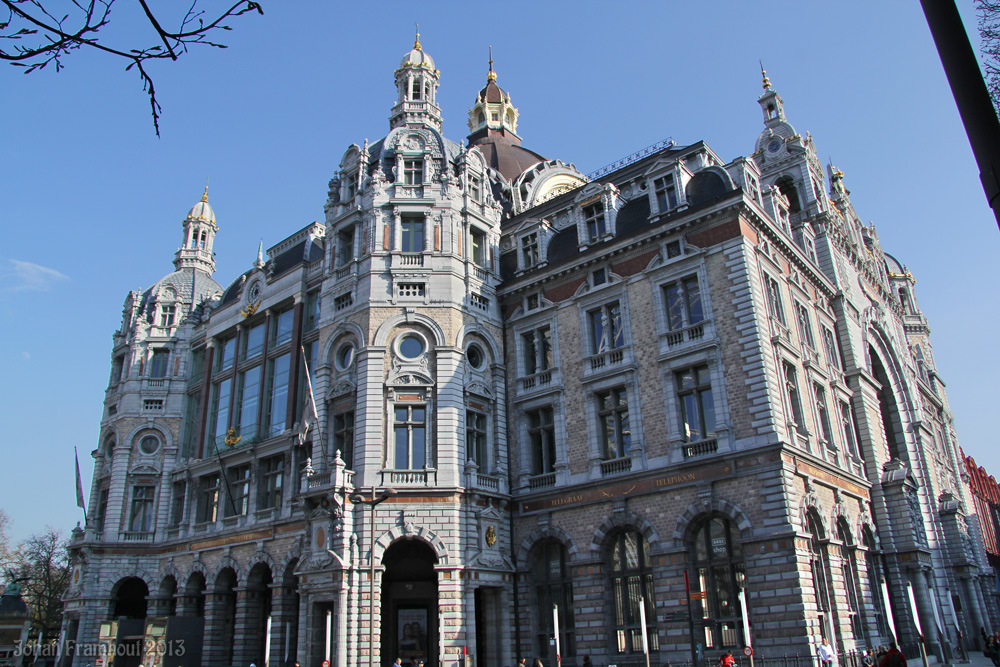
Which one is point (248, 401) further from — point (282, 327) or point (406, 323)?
point (406, 323)

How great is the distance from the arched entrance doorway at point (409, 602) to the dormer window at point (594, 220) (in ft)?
55.2

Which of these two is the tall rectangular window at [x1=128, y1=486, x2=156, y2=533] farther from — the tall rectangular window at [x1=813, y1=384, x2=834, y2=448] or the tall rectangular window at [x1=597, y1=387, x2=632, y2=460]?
the tall rectangular window at [x1=813, y1=384, x2=834, y2=448]

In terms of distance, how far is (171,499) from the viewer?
49.6 meters

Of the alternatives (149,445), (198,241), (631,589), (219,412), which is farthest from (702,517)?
(198,241)

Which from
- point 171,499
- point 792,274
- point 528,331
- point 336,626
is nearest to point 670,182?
point 792,274

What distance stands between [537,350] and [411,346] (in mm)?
6173

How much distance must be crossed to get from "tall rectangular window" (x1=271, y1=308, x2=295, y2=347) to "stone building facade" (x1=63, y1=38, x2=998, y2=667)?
35 centimetres

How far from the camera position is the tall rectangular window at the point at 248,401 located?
45.3 meters

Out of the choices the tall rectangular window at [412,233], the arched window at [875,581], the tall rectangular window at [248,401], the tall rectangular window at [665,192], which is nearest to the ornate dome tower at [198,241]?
the tall rectangular window at [248,401]

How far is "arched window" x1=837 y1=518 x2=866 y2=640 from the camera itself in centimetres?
3062

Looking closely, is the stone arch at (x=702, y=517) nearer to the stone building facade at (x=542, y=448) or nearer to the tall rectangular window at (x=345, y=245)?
the stone building facade at (x=542, y=448)

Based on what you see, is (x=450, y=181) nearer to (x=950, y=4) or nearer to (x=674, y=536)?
(x=674, y=536)

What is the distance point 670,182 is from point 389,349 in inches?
599

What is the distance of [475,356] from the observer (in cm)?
3778
